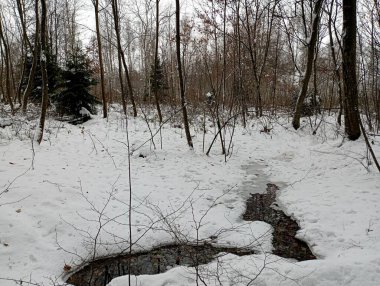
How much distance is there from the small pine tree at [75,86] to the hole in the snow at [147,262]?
919 centimetres

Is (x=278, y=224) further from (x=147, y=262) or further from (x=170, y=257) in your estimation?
(x=147, y=262)

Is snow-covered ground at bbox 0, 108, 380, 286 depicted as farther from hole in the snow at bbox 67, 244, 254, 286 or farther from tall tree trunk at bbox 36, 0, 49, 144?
tall tree trunk at bbox 36, 0, 49, 144

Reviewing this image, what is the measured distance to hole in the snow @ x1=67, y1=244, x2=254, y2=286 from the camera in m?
3.51

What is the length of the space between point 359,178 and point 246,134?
6.25 m

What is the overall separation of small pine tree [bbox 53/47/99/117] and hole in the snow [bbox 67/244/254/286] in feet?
30.2

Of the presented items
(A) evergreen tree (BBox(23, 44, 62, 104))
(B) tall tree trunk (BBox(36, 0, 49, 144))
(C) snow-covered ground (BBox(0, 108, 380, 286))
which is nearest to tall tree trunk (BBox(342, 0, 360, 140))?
(C) snow-covered ground (BBox(0, 108, 380, 286))

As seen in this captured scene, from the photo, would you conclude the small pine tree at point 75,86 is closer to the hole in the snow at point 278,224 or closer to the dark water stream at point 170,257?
the hole in the snow at point 278,224

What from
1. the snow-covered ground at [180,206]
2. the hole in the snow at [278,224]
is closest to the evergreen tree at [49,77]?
the snow-covered ground at [180,206]

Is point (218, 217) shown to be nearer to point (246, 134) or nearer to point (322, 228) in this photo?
point (322, 228)

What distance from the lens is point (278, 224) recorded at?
4.81 m

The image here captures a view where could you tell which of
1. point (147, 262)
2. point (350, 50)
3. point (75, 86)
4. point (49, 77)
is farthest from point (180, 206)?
point (49, 77)

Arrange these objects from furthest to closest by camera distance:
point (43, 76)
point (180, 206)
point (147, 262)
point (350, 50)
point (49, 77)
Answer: point (49, 77) < point (43, 76) < point (350, 50) < point (180, 206) < point (147, 262)

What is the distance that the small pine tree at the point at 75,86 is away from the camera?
1170 cm

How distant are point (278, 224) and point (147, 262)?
215cm
